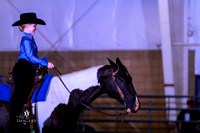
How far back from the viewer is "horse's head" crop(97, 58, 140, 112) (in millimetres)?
3576

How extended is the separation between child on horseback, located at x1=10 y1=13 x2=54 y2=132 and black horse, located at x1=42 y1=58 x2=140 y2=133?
0.35 m

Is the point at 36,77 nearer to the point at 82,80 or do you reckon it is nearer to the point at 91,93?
the point at 82,80

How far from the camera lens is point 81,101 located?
12.0 feet

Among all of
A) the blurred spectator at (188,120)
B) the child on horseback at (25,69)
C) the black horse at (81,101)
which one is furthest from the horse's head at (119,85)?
the blurred spectator at (188,120)

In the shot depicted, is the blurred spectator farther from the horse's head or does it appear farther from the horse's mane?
the horse's mane

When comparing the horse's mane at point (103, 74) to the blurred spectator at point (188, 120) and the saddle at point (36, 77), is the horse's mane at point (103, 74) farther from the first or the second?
the blurred spectator at point (188, 120)

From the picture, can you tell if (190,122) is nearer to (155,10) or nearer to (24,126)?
(155,10)

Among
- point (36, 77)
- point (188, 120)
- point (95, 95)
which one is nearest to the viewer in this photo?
point (36, 77)

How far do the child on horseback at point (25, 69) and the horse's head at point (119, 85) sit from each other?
0.62m

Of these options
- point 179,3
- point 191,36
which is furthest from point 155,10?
point 191,36

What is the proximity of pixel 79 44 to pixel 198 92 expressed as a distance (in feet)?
11.3

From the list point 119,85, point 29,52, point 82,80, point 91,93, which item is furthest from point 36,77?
point 119,85

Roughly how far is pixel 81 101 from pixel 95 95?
0.17 m

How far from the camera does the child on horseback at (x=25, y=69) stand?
11.1 ft
